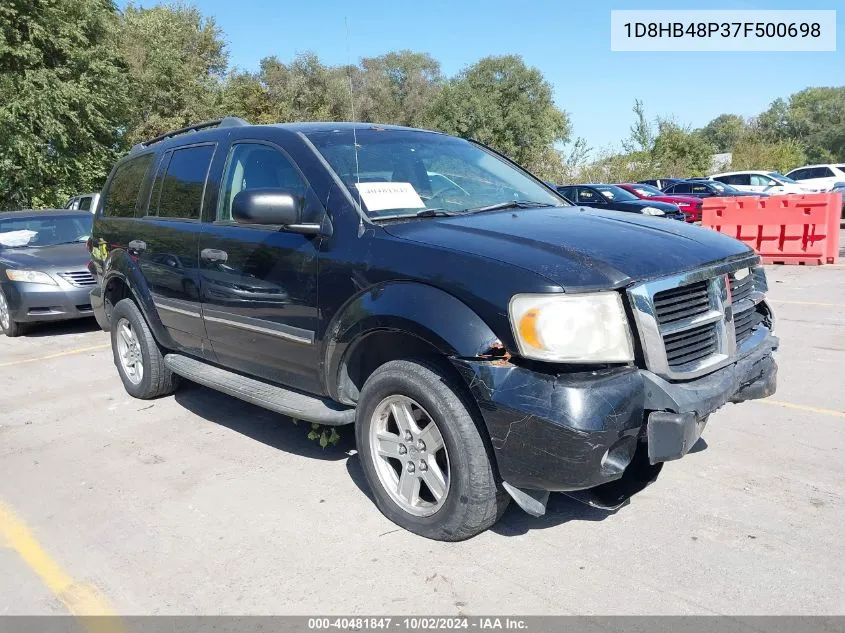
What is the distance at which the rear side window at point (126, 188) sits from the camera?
551cm

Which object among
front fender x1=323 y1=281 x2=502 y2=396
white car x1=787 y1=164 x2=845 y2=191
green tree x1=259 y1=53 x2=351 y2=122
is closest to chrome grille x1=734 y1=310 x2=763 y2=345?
front fender x1=323 y1=281 x2=502 y2=396

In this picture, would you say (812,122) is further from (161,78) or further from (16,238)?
(16,238)

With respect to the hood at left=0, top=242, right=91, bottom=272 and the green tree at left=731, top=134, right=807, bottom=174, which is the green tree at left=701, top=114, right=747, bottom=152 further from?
the hood at left=0, top=242, right=91, bottom=272

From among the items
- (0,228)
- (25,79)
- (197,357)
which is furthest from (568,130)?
(197,357)

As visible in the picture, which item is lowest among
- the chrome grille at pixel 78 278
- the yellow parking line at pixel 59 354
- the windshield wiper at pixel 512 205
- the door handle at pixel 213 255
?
the yellow parking line at pixel 59 354

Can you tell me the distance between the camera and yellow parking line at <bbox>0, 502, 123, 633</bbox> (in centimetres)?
280

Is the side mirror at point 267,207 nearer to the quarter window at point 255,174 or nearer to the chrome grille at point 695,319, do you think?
the quarter window at point 255,174

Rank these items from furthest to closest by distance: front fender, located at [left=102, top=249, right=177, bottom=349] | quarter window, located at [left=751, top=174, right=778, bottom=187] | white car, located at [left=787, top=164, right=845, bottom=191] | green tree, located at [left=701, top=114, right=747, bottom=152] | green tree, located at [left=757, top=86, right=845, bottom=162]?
1. green tree, located at [left=701, top=114, right=747, bottom=152]
2. green tree, located at [left=757, top=86, right=845, bottom=162]
3. quarter window, located at [left=751, top=174, right=778, bottom=187]
4. white car, located at [left=787, top=164, right=845, bottom=191]
5. front fender, located at [left=102, top=249, right=177, bottom=349]

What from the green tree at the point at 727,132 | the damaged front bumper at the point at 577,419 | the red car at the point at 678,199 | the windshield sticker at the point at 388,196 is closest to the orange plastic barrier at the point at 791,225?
the red car at the point at 678,199

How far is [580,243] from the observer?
3.09 metres

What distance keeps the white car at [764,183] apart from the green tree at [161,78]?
20390 mm

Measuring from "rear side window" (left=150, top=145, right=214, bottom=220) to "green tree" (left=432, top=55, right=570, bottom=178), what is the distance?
37.7 metres

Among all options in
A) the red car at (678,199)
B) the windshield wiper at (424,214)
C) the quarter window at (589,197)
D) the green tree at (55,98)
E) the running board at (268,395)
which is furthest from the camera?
the red car at (678,199)

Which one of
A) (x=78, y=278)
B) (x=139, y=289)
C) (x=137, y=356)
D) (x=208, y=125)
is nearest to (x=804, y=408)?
(x=208, y=125)
